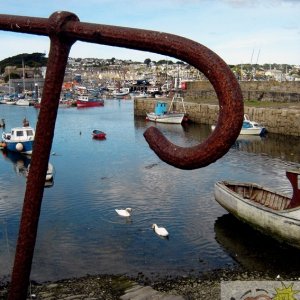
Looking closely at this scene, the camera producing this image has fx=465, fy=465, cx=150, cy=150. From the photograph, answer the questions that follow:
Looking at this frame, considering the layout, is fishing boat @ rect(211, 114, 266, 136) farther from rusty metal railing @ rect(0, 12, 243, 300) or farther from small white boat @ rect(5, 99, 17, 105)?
small white boat @ rect(5, 99, 17, 105)

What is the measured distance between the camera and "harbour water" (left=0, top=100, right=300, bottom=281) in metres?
14.2

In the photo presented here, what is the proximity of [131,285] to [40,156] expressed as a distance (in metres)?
8.86

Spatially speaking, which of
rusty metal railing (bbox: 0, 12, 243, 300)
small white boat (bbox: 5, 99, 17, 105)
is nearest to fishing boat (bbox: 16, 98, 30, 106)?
small white boat (bbox: 5, 99, 17, 105)

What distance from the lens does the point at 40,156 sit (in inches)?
130

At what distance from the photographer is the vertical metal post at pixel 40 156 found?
3.27 meters

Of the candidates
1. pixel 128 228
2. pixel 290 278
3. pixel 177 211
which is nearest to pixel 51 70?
pixel 290 278

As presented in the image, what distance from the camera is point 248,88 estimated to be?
6297 centimetres

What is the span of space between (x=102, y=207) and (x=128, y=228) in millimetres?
3238

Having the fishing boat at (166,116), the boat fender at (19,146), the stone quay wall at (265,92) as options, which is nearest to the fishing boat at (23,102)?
the stone quay wall at (265,92)

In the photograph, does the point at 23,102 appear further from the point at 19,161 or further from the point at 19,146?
the point at 19,161

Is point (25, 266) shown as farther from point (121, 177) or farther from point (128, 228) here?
point (121, 177)

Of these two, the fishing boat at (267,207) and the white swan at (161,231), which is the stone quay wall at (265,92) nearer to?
the fishing boat at (267,207)

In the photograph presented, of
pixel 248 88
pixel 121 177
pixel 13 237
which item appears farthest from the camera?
pixel 248 88

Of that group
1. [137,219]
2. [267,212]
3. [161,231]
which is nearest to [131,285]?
[161,231]
